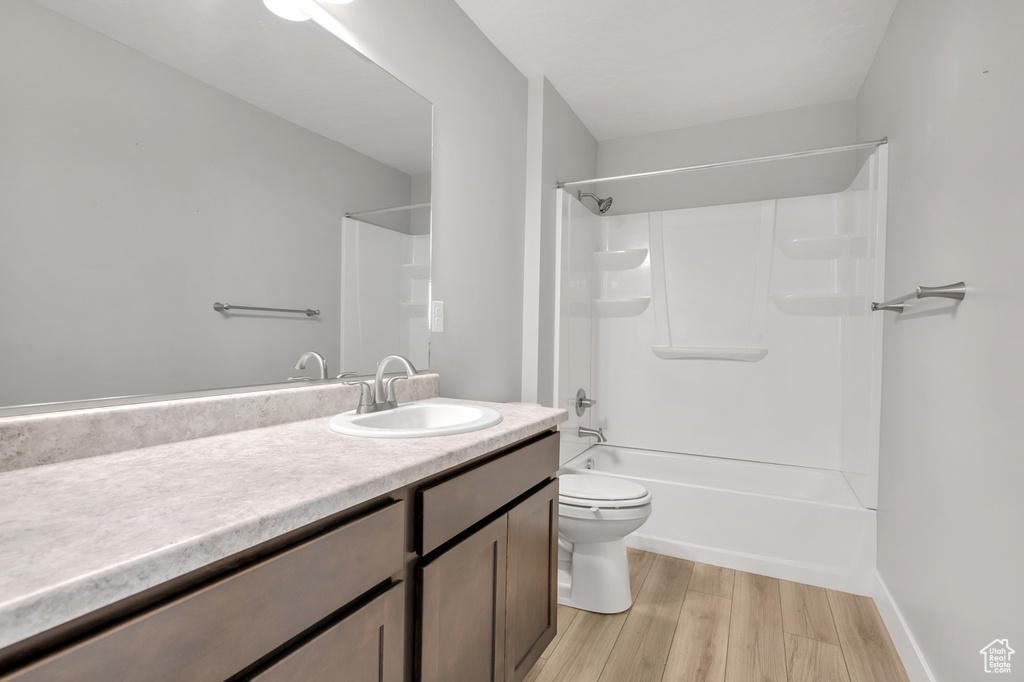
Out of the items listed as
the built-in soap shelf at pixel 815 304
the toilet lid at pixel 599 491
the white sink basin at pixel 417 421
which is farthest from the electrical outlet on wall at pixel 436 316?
the built-in soap shelf at pixel 815 304

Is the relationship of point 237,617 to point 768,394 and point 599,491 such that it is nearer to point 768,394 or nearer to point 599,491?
point 599,491

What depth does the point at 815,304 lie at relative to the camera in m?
2.80

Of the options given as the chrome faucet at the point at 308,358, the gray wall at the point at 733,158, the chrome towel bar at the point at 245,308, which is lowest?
the chrome faucet at the point at 308,358

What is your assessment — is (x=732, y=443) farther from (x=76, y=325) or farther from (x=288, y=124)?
(x=76, y=325)

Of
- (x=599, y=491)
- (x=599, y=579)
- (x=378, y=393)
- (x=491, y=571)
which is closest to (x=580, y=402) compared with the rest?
(x=599, y=491)

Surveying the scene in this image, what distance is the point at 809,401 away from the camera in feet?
9.29

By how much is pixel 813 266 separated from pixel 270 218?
2755mm

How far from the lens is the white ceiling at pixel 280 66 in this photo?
1.08 metres

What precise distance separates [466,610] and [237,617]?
0.61 m

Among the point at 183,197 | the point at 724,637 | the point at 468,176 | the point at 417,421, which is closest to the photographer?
the point at 183,197

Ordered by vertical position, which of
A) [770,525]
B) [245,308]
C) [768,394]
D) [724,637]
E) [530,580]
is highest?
[245,308]

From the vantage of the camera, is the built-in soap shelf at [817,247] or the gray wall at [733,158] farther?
the gray wall at [733,158]

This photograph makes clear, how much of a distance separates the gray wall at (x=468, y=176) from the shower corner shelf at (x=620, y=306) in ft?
3.01

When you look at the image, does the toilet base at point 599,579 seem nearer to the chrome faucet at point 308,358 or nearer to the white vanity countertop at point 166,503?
the white vanity countertop at point 166,503
